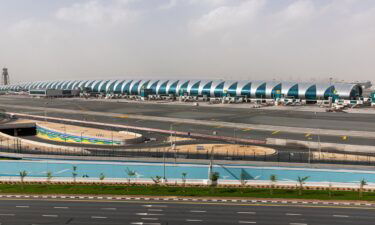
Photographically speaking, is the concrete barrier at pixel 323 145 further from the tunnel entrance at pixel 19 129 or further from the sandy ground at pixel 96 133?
the tunnel entrance at pixel 19 129

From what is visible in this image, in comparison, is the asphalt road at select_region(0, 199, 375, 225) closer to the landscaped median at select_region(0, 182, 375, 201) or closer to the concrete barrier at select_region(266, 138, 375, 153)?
the landscaped median at select_region(0, 182, 375, 201)

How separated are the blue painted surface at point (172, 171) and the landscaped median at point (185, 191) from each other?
541 cm

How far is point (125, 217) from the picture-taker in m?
33.9

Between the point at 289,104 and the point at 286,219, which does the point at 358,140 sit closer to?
the point at 286,219

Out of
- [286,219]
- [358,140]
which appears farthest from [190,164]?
[358,140]

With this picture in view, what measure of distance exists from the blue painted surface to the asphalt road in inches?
525

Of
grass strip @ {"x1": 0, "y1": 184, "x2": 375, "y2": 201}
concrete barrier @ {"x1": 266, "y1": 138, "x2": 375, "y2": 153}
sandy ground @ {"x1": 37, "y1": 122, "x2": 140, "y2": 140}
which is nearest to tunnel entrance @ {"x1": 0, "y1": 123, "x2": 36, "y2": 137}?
sandy ground @ {"x1": 37, "y1": 122, "x2": 140, "y2": 140}

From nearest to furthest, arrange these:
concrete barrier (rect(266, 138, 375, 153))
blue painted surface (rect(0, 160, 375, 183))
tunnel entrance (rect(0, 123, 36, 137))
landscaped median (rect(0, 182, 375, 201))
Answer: landscaped median (rect(0, 182, 375, 201)) < blue painted surface (rect(0, 160, 375, 183)) < concrete barrier (rect(266, 138, 375, 153)) < tunnel entrance (rect(0, 123, 36, 137))

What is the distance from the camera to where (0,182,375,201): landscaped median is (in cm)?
4159

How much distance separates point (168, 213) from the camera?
3528 cm

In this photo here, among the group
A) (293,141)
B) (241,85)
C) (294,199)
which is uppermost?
(241,85)

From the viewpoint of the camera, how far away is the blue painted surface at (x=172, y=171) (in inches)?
1954

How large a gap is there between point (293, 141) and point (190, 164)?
79.0 ft

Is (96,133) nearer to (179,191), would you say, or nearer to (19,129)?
(19,129)
